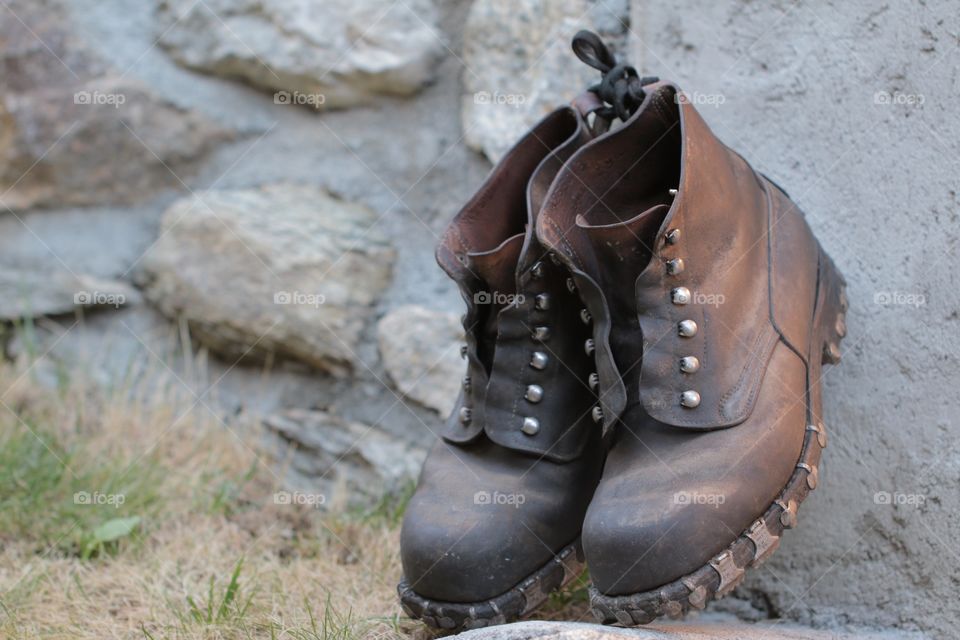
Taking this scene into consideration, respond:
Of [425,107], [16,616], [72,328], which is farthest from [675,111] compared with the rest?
[72,328]

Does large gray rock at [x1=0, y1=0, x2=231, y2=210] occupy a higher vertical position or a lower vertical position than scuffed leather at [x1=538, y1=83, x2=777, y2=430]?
lower

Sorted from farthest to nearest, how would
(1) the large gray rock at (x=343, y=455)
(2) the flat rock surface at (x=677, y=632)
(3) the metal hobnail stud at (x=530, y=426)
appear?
(1) the large gray rock at (x=343, y=455) < (3) the metal hobnail stud at (x=530, y=426) < (2) the flat rock surface at (x=677, y=632)

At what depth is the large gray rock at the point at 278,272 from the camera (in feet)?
5.90

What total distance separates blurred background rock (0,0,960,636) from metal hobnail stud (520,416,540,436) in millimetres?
390

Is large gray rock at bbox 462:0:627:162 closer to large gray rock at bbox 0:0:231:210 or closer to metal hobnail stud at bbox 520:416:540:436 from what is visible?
large gray rock at bbox 0:0:231:210

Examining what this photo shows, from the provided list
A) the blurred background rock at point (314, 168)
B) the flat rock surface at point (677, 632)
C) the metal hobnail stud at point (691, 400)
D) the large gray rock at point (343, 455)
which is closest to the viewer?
the flat rock surface at point (677, 632)

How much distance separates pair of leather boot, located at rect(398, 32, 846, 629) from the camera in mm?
998

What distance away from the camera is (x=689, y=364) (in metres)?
1.04

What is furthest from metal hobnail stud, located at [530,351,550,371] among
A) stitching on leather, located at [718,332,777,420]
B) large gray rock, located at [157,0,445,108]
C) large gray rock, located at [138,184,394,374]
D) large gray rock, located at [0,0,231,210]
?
large gray rock, located at [0,0,231,210]

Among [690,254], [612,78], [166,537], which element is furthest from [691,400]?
[166,537]

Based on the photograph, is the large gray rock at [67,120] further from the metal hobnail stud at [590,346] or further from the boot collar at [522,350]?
the metal hobnail stud at [590,346]

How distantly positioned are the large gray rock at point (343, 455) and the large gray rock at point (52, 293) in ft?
1.42

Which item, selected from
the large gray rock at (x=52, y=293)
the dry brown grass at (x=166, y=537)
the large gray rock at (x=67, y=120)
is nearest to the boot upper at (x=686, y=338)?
the dry brown grass at (x=166, y=537)

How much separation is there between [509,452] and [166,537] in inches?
24.7
